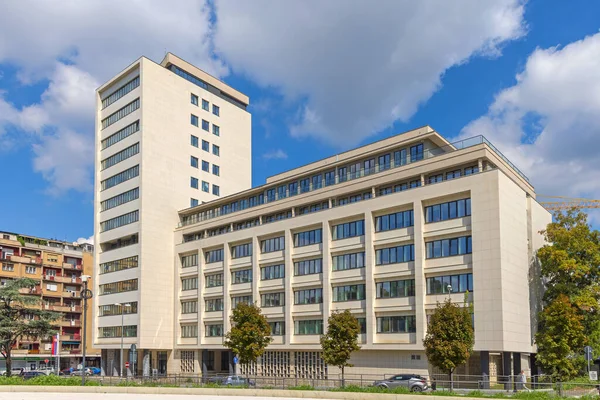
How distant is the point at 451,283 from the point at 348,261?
38.6 feet

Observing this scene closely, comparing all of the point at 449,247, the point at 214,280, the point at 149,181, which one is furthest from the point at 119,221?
the point at 449,247

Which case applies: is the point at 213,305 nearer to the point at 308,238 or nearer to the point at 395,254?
the point at 308,238

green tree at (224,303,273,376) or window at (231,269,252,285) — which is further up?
window at (231,269,252,285)

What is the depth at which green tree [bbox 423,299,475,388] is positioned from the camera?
142 ft

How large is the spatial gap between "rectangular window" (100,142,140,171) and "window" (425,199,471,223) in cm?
4152

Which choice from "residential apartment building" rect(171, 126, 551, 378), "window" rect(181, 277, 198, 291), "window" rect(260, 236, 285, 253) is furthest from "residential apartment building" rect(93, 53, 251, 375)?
"window" rect(260, 236, 285, 253)

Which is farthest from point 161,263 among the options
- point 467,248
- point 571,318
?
point 571,318

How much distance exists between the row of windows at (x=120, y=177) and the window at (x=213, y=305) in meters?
18.8

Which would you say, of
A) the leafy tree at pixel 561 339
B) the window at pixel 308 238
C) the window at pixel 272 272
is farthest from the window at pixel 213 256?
the leafy tree at pixel 561 339

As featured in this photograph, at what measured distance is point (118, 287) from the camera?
83.3 meters

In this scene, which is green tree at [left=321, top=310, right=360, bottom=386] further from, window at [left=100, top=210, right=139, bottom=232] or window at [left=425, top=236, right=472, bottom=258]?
window at [left=100, top=210, right=139, bottom=232]

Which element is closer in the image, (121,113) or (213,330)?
(213,330)

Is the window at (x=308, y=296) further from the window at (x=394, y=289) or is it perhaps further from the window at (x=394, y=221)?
the window at (x=394, y=221)

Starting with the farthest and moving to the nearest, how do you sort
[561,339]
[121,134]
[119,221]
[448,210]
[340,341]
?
[121,134] < [119,221] < [448,210] < [561,339] < [340,341]
